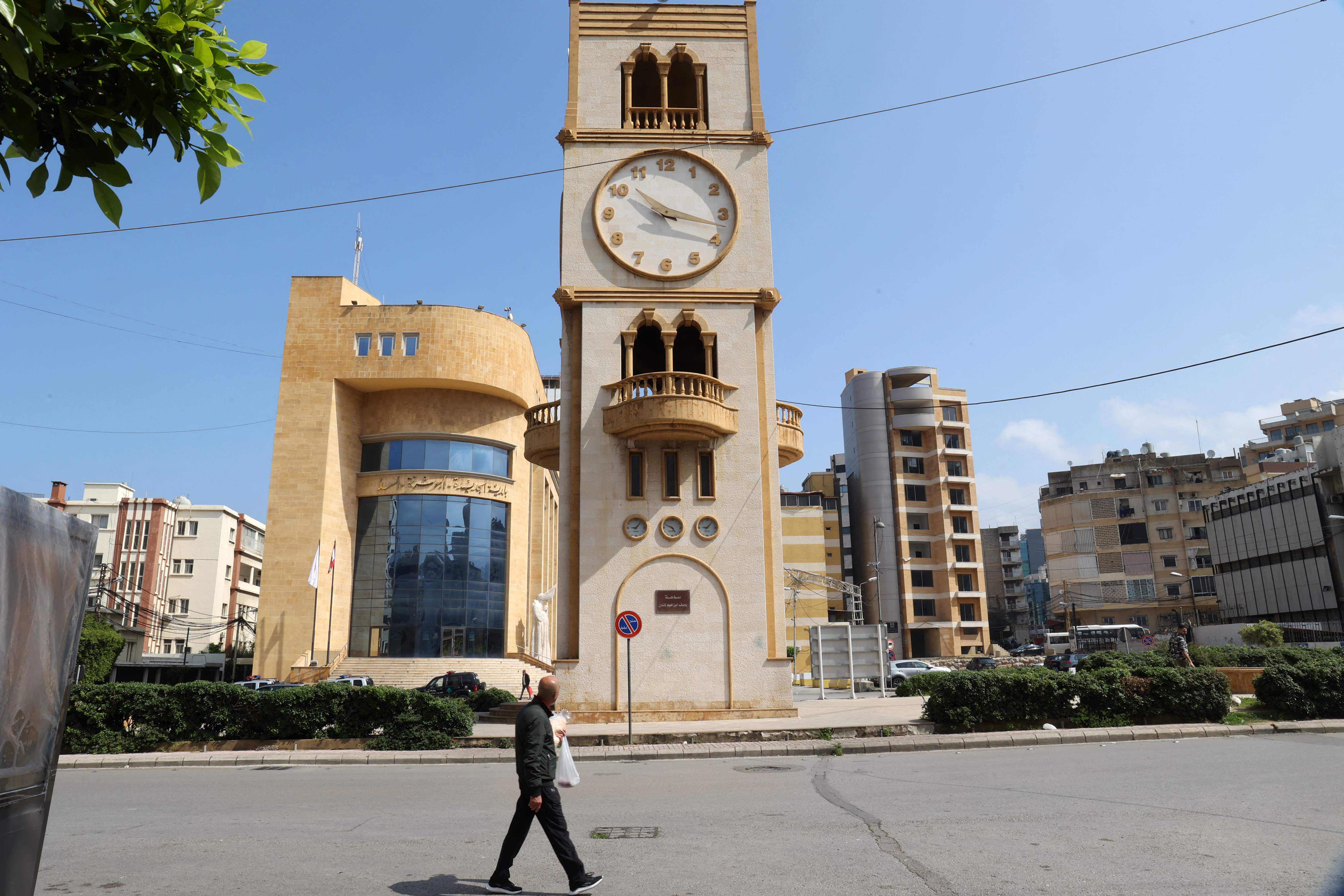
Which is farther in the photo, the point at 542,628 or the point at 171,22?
the point at 542,628

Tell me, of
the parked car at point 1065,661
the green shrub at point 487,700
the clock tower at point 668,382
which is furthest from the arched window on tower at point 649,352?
the parked car at point 1065,661

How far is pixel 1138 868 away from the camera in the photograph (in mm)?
6586

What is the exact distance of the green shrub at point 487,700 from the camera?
80.4ft

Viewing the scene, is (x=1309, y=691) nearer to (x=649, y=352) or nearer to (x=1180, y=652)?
(x=1180, y=652)

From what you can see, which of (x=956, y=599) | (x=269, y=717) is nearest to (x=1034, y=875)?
(x=269, y=717)

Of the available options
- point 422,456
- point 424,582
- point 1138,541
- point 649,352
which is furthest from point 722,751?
point 1138,541

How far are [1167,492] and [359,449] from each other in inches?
2859

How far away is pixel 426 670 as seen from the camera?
1890 inches

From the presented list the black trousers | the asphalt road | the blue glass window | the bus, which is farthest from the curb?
the bus

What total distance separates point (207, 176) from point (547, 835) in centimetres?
492

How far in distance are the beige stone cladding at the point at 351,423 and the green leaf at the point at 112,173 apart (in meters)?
47.0

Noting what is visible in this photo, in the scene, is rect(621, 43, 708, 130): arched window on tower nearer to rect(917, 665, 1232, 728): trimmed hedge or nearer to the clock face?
the clock face

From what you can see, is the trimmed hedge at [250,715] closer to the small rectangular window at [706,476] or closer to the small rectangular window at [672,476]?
the small rectangular window at [672,476]

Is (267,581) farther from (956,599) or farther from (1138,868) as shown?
(956,599)
